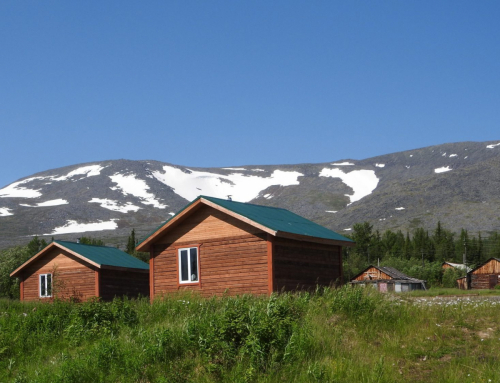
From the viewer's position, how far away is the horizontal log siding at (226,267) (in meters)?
24.7

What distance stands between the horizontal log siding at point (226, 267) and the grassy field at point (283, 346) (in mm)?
7188

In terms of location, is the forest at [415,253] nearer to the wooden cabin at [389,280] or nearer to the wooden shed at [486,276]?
the wooden shed at [486,276]

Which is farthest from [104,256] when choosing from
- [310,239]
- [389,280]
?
[389,280]

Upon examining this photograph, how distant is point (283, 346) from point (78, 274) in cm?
2479

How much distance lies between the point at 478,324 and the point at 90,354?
9.30 metres

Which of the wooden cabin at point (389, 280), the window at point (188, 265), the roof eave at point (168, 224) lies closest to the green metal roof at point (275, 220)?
the roof eave at point (168, 224)

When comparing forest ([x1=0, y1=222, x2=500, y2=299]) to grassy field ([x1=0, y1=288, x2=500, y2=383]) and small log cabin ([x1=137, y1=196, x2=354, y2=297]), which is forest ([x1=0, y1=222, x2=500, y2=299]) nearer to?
small log cabin ([x1=137, y1=196, x2=354, y2=297])

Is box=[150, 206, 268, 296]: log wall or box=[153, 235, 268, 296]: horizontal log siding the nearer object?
box=[153, 235, 268, 296]: horizontal log siding

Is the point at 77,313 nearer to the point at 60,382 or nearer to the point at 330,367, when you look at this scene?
the point at 60,382

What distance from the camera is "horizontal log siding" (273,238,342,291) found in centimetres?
2480

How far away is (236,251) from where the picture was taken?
1001 inches

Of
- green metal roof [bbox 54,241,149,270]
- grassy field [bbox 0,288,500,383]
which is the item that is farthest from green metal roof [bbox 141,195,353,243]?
green metal roof [bbox 54,241,149,270]

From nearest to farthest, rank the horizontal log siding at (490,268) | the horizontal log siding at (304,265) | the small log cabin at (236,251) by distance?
the small log cabin at (236,251) → the horizontal log siding at (304,265) → the horizontal log siding at (490,268)

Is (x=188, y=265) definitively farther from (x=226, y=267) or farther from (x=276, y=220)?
(x=276, y=220)
